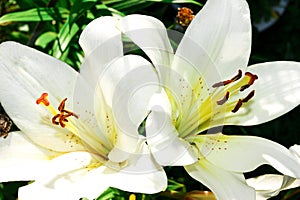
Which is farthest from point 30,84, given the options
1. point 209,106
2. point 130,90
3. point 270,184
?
point 270,184

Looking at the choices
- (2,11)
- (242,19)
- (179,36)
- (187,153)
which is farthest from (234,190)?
(2,11)

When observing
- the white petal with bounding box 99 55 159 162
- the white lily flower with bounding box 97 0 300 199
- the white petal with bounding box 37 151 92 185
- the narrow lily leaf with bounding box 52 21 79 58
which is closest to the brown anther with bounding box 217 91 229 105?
the white lily flower with bounding box 97 0 300 199

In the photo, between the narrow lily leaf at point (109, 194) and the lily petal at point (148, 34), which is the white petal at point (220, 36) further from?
the narrow lily leaf at point (109, 194)

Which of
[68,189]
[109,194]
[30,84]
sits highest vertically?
[30,84]

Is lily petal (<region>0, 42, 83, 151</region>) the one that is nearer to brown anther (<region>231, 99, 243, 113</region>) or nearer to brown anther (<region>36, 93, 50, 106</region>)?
brown anther (<region>36, 93, 50, 106</region>)

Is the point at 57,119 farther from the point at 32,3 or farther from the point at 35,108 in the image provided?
the point at 32,3

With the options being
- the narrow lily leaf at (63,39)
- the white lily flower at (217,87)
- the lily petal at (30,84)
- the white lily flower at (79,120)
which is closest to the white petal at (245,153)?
the white lily flower at (217,87)

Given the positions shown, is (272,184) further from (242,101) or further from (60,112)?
(60,112)
